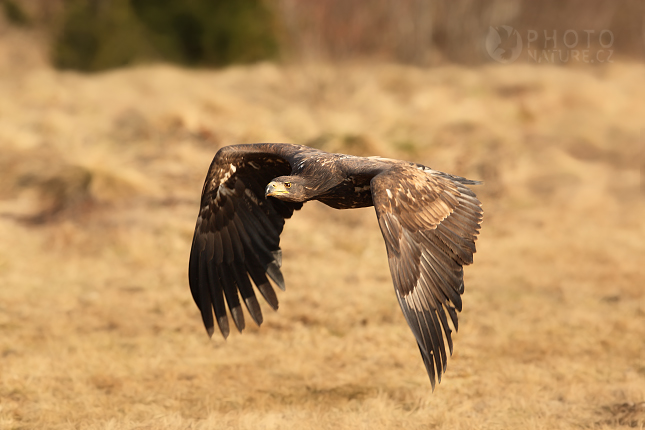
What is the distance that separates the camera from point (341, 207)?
571cm

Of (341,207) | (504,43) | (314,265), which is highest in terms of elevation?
(341,207)

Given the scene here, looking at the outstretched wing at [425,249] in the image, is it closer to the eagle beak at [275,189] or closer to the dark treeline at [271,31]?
the eagle beak at [275,189]

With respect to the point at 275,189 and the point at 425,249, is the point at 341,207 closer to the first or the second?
the point at 275,189

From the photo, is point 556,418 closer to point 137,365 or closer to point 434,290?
point 434,290

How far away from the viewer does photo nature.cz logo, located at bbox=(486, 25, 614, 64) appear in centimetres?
2662

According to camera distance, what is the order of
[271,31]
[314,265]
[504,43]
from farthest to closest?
[504,43] < [271,31] < [314,265]

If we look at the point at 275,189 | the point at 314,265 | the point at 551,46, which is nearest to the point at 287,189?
the point at 275,189

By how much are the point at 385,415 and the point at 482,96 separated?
13564 millimetres

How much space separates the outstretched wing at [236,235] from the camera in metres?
6.05

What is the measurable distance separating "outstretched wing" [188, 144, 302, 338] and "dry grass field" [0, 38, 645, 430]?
2.81 feet

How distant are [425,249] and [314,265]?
4.99 meters

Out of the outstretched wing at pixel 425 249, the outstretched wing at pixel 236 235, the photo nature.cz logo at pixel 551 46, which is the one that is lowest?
the photo nature.cz logo at pixel 551 46

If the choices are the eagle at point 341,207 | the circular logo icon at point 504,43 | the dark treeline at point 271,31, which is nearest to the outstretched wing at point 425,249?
the eagle at point 341,207

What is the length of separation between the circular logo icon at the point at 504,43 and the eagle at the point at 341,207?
21.4 m
